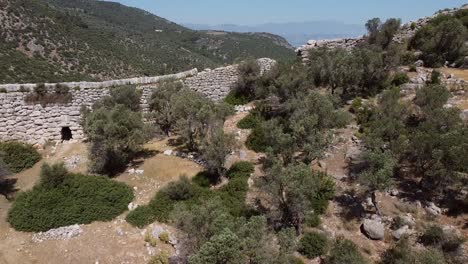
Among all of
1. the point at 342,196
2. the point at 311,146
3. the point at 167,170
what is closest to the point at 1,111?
the point at 167,170

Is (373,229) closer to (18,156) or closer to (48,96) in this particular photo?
(18,156)

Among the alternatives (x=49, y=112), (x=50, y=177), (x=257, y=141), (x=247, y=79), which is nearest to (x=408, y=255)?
(x=257, y=141)

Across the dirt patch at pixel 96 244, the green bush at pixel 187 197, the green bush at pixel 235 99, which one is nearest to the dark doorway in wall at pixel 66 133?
the dirt patch at pixel 96 244

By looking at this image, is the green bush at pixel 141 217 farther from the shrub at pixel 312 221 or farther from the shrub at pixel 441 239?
the shrub at pixel 441 239

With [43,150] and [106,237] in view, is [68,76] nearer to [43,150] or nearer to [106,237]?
[43,150]

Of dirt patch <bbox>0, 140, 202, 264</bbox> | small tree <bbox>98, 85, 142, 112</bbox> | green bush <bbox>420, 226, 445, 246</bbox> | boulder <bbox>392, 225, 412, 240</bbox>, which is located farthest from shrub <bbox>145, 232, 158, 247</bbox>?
small tree <bbox>98, 85, 142, 112</bbox>

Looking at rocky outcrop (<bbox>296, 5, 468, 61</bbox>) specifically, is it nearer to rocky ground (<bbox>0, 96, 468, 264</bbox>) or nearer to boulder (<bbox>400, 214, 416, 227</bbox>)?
rocky ground (<bbox>0, 96, 468, 264</bbox>)
